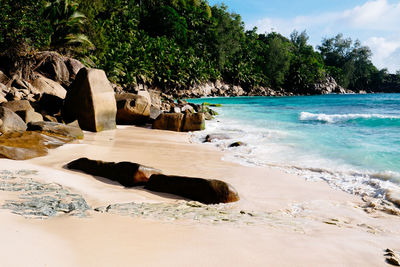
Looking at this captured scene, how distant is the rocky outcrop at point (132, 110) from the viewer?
11.6 m

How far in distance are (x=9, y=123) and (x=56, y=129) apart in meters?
1.04

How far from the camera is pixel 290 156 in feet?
24.4

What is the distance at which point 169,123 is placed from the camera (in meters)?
11.5

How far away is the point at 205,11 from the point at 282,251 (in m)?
53.3

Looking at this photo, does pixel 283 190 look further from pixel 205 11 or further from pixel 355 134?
pixel 205 11

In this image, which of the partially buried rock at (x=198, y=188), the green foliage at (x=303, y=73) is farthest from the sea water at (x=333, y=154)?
the green foliage at (x=303, y=73)

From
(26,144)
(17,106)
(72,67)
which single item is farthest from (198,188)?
(72,67)

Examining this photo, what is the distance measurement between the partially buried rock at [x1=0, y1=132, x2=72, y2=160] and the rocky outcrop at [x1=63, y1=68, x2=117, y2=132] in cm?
219

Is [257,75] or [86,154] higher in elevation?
[257,75]

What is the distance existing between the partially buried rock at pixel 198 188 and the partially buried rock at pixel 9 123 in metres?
4.76

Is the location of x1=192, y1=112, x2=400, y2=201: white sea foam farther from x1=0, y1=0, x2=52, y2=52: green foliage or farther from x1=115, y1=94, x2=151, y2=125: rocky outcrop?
x1=0, y1=0, x2=52, y2=52: green foliage

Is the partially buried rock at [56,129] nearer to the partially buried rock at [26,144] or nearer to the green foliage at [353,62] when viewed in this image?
the partially buried rock at [26,144]

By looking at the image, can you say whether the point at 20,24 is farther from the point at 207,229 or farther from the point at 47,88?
the point at 207,229

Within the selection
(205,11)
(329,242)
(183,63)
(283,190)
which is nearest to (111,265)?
(329,242)
